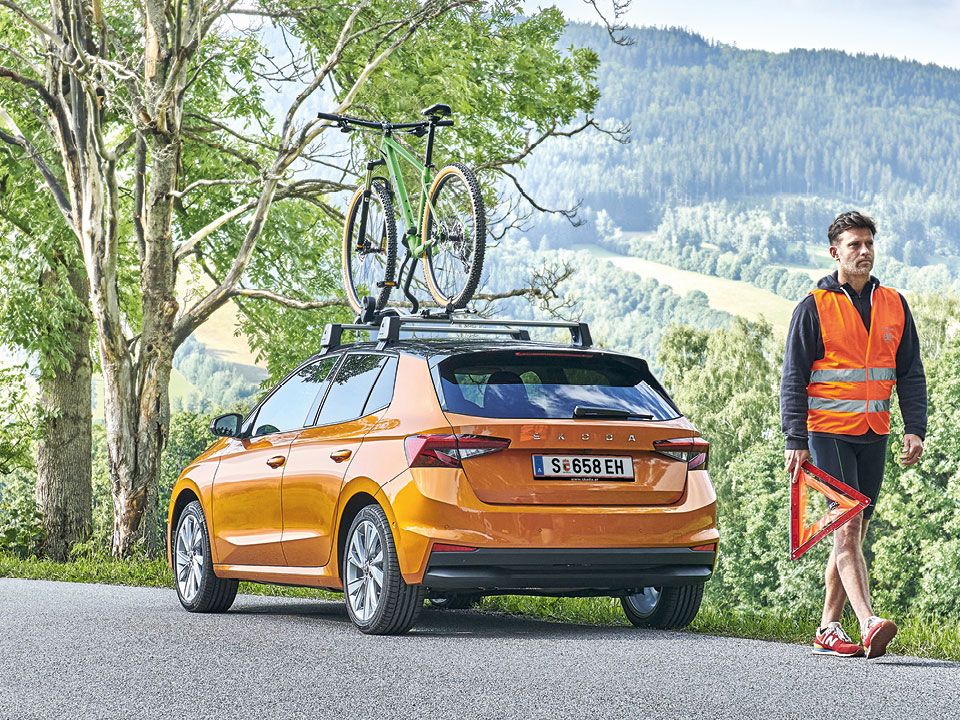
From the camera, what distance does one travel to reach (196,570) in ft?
34.0

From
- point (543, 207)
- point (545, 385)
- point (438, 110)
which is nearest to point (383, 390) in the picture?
point (545, 385)

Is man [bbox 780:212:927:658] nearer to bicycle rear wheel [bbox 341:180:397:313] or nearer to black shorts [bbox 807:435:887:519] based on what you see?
black shorts [bbox 807:435:887:519]

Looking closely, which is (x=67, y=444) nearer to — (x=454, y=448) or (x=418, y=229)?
(x=418, y=229)

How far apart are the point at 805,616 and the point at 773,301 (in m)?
174

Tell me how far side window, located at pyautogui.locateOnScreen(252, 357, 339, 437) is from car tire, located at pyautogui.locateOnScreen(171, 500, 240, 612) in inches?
37.5

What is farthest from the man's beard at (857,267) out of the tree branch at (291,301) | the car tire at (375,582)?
the tree branch at (291,301)

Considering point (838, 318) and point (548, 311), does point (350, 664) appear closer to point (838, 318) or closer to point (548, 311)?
point (838, 318)

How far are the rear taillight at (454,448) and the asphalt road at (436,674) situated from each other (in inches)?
39.2

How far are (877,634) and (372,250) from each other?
274 inches

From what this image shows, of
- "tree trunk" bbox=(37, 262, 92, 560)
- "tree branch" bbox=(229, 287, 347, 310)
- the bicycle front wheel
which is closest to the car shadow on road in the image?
the bicycle front wheel

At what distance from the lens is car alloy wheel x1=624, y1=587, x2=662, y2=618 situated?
8.87 meters

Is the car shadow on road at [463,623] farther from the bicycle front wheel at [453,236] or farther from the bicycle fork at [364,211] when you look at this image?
the bicycle fork at [364,211]

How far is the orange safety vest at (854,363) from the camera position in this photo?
726cm

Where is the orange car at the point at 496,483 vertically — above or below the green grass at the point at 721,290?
above
